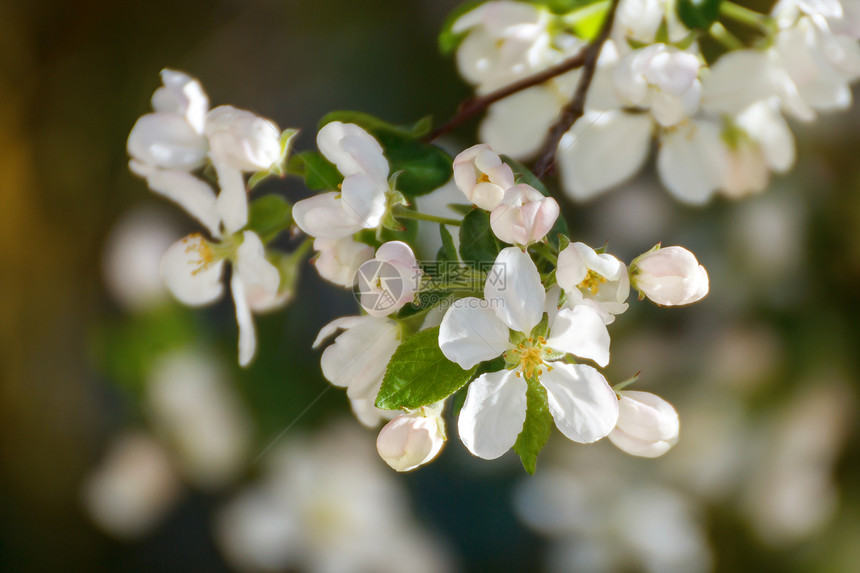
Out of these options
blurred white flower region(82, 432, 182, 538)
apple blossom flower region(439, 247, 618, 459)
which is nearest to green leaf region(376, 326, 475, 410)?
apple blossom flower region(439, 247, 618, 459)

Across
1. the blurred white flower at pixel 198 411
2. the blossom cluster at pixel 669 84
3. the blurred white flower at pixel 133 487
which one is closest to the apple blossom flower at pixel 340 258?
the blossom cluster at pixel 669 84

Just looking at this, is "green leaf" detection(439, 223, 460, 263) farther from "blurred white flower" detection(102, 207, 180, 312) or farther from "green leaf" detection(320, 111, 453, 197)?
"blurred white flower" detection(102, 207, 180, 312)

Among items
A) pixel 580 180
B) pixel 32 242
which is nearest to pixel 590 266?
pixel 580 180

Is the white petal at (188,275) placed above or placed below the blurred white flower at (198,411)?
above

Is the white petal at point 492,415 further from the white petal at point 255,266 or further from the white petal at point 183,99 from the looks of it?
the white petal at point 183,99

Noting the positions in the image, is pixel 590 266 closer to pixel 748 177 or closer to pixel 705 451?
pixel 748 177

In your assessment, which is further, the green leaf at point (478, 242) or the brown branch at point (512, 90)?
the brown branch at point (512, 90)
